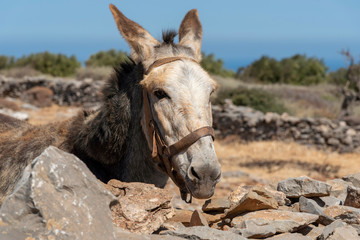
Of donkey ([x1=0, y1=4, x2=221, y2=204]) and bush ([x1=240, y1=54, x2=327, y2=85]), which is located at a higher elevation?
bush ([x1=240, y1=54, x2=327, y2=85])

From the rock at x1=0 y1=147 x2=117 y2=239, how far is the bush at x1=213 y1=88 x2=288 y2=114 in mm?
16028

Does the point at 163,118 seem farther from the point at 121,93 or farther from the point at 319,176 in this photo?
the point at 319,176

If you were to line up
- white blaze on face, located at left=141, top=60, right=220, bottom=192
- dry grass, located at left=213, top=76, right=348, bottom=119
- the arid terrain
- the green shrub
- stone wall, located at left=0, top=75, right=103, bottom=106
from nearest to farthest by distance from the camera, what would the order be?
white blaze on face, located at left=141, top=60, right=220, bottom=192 < the arid terrain < dry grass, located at left=213, top=76, right=348, bottom=119 < stone wall, located at left=0, top=75, right=103, bottom=106 < the green shrub

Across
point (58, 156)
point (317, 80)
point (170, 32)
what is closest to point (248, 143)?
point (170, 32)

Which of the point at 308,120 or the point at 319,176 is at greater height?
the point at 308,120

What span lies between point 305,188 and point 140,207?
199 centimetres

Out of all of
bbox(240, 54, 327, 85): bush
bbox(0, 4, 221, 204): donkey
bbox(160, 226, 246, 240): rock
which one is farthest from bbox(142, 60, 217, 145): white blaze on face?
bbox(240, 54, 327, 85): bush

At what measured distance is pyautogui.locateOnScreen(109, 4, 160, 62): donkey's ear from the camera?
333 centimetres

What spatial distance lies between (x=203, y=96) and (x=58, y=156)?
3.91ft

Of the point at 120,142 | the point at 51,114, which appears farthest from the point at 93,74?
→ the point at 120,142

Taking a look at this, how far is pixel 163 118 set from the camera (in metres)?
2.92

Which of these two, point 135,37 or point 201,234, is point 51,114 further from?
point 201,234

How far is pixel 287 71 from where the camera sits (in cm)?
3728

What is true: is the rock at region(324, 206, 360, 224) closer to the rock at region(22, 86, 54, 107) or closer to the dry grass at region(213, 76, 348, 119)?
the dry grass at region(213, 76, 348, 119)
